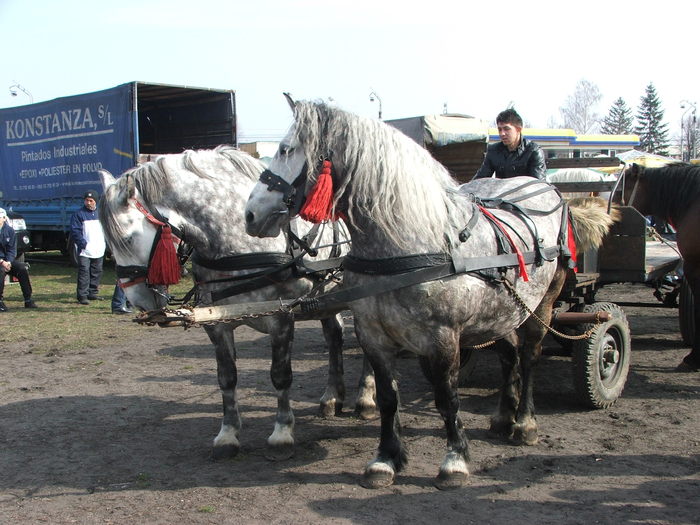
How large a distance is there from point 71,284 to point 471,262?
12.0 meters

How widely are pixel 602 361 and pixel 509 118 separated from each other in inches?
81.1

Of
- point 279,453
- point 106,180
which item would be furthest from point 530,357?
point 106,180

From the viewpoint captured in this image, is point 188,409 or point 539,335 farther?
point 188,409

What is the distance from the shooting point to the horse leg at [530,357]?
4.53 meters

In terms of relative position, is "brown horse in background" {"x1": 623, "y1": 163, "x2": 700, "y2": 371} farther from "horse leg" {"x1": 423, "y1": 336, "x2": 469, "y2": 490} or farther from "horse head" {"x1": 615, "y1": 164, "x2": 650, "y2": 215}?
"horse leg" {"x1": 423, "y1": 336, "x2": 469, "y2": 490}

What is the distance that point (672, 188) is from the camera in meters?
6.30

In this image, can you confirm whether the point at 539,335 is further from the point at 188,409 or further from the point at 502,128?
the point at 188,409

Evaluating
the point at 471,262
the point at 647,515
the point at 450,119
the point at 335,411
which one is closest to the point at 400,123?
Result: the point at 450,119

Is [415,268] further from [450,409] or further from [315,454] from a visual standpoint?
[315,454]

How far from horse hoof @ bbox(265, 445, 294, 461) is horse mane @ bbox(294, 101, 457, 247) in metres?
1.75

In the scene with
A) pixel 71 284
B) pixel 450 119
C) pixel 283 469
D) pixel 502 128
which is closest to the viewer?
pixel 283 469

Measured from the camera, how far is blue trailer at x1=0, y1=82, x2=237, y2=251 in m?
13.6

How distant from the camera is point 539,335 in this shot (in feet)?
15.2

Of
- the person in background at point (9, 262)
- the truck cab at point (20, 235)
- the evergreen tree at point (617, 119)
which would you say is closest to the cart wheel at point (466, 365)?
the person in background at point (9, 262)
